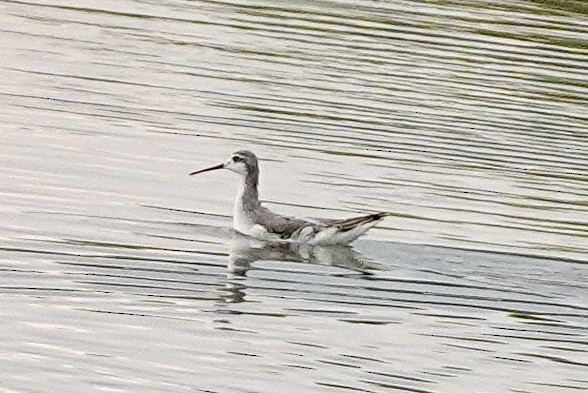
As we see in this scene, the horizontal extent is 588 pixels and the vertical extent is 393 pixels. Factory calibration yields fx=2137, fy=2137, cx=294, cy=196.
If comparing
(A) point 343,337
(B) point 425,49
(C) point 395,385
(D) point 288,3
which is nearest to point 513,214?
(A) point 343,337

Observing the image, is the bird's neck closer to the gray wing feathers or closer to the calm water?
the gray wing feathers

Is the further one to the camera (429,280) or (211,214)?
(211,214)

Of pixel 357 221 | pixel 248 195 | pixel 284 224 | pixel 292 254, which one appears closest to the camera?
pixel 357 221

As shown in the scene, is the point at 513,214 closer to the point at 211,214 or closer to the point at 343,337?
the point at 211,214

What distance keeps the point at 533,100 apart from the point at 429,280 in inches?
445

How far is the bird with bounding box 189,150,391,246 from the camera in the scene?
63.9 ft

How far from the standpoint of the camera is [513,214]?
848 inches

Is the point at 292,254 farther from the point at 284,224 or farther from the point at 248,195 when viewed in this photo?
the point at 248,195

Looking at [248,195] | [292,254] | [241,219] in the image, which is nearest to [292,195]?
[248,195]

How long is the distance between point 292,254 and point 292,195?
7.54 ft

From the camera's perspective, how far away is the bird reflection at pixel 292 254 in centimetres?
1883

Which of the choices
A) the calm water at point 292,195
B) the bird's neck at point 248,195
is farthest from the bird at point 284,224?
the calm water at point 292,195

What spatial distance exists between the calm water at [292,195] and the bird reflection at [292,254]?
0.05 meters

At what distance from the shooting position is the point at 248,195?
20.5 m
